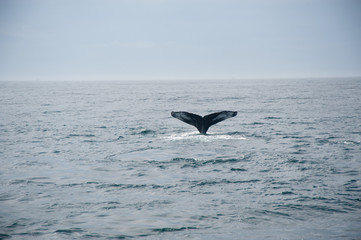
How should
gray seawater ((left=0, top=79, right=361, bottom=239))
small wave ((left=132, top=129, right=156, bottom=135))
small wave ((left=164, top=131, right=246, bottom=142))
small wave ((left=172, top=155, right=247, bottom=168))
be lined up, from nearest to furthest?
gray seawater ((left=0, top=79, right=361, bottom=239)), small wave ((left=172, top=155, right=247, bottom=168)), small wave ((left=164, top=131, right=246, bottom=142)), small wave ((left=132, top=129, right=156, bottom=135))

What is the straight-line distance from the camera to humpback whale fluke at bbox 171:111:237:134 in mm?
14461

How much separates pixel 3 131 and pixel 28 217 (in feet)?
47.7

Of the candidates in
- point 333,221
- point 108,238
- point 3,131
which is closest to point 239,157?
point 333,221

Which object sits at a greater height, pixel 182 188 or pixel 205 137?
pixel 205 137

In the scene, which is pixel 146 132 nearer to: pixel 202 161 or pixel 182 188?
pixel 202 161

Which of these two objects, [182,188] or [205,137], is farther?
[205,137]

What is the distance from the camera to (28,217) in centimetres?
702

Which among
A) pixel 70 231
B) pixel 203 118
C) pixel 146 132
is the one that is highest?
pixel 203 118

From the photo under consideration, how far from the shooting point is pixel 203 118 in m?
15.9

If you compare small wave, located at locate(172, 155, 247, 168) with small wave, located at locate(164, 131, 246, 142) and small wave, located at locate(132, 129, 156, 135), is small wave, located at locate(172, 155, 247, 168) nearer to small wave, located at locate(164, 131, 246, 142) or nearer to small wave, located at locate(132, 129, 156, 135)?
small wave, located at locate(164, 131, 246, 142)

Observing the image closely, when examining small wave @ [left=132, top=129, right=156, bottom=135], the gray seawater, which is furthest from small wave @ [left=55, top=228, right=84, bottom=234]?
small wave @ [left=132, top=129, right=156, bottom=135]

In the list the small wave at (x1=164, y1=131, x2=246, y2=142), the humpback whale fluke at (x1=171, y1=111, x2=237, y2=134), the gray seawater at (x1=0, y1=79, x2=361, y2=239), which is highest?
the humpback whale fluke at (x1=171, y1=111, x2=237, y2=134)

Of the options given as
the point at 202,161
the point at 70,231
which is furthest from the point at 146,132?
the point at 70,231

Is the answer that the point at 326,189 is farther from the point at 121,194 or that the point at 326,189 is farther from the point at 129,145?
the point at 129,145
